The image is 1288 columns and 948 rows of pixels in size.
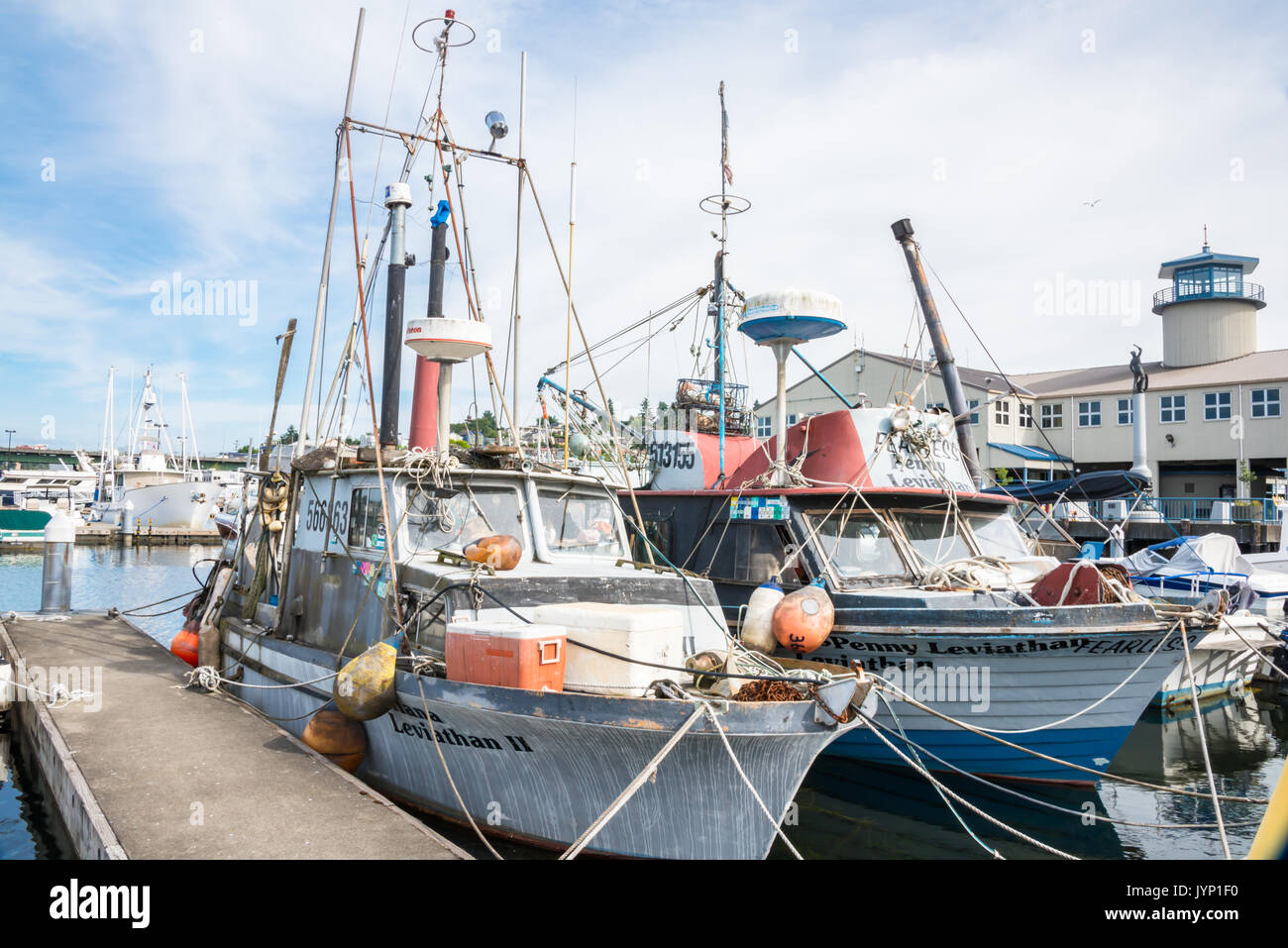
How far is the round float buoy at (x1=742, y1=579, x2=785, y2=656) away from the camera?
814cm

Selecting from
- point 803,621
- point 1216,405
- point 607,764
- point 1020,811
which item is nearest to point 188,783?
point 607,764

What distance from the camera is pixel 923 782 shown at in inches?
362

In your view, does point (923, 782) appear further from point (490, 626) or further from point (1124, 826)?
point (490, 626)

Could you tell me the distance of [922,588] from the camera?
357 inches

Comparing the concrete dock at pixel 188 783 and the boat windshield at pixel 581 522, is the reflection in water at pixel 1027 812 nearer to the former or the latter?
the boat windshield at pixel 581 522

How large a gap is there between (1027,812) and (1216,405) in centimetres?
2842

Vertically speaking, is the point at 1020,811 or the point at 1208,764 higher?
the point at 1208,764

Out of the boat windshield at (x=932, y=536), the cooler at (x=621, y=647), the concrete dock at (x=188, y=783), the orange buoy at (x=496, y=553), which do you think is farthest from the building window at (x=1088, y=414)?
the concrete dock at (x=188, y=783)

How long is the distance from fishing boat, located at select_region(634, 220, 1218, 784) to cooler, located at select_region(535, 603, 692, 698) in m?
1.74

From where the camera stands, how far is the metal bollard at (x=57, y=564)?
46.0 feet

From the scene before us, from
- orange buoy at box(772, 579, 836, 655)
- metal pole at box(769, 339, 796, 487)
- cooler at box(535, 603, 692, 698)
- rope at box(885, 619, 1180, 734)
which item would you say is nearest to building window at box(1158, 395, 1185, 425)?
metal pole at box(769, 339, 796, 487)

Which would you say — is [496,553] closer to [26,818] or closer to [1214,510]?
[26,818]

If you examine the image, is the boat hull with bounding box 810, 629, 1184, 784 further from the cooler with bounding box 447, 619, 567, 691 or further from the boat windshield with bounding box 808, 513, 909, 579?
the cooler with bounding box 447, 619, 567, 691
